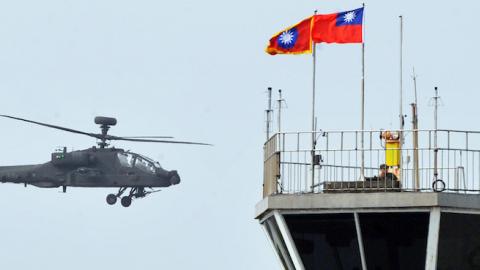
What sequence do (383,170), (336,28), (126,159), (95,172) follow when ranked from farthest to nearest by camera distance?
(95,172) < (126,159) < (336,28) < (383,170)

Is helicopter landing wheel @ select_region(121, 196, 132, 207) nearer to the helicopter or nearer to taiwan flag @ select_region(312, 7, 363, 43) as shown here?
the helicopter

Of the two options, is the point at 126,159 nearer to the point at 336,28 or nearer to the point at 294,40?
the point at 294,40

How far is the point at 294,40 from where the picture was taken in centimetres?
2802

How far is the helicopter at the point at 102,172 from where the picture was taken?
104m

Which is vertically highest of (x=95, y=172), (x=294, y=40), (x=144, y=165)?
(x=294, y=40)

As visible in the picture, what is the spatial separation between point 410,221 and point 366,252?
1.03m

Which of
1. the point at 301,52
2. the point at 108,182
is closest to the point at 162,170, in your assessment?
the point at 108,182

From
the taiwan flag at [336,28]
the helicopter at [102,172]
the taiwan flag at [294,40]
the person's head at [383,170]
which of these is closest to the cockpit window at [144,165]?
the helicopter at [102,172]

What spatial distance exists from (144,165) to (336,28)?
7737 cm

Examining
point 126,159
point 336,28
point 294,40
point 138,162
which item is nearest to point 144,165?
point 138,162

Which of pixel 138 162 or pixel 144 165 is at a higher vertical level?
pixel 138 162

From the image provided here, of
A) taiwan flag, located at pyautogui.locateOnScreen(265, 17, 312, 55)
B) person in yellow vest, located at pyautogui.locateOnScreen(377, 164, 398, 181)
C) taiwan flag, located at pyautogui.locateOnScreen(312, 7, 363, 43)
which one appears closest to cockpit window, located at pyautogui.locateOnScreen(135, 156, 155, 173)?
taiwan flag, located at pyautogui.locateOnScreen(265, 17, 312, 55)

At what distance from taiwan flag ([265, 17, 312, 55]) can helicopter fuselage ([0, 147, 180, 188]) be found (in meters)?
73.9

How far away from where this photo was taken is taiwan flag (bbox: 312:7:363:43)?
27.3 meters
